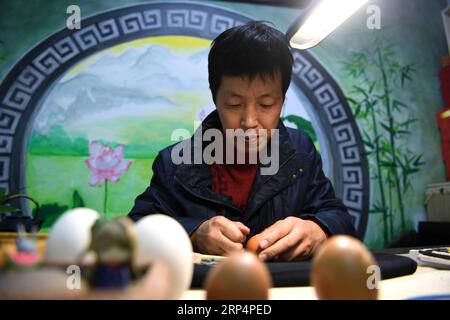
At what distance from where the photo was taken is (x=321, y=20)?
47.7 inches

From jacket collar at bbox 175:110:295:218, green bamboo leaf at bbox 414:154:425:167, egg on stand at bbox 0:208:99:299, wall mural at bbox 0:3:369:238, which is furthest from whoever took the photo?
green bamboo leaf at bbox 414:154:425:167

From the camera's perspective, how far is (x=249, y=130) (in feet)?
3.87

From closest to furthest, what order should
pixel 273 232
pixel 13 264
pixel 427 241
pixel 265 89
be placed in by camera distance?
pixel 13 264 → pixel 273 232 → pixel 265 89 → pixel 427 241

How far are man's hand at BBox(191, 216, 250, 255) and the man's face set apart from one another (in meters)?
0.38

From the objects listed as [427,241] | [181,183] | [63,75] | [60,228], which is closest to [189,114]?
[63,75]

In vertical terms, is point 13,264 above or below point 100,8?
below

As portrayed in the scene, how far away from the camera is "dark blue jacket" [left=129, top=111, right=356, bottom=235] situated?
125 cm

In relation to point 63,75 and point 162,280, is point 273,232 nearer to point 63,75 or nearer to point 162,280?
point 162,280

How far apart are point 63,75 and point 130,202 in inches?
39.9

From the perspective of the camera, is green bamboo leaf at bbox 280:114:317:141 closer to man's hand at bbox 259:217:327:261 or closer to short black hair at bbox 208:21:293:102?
short black hair at bbox 208:21:293:102

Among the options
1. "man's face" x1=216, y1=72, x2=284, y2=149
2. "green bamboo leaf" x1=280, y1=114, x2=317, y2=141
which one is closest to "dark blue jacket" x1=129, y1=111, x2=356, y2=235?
"man's face" x1=216, y1=72, x2=284, y2=149

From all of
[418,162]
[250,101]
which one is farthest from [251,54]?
[418,162]

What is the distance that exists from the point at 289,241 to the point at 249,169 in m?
0.57

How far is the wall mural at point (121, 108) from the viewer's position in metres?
2.52
